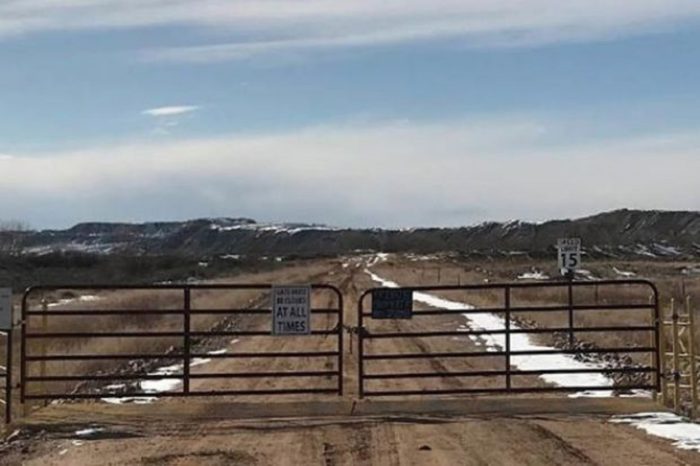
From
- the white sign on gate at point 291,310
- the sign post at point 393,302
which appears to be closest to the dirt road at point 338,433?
the white sign on gate at point 291,310

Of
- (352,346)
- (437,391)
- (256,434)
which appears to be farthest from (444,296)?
(256,434)

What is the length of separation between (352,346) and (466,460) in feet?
53.6

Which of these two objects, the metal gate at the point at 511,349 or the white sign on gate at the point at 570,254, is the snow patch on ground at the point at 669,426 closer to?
the metal gate at the point at 511,349

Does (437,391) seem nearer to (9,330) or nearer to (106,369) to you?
(9,330)

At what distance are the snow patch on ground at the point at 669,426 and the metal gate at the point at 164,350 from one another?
165 inches

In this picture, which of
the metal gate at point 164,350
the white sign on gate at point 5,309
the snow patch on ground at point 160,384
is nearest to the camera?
the white sign on gate at point 5,309

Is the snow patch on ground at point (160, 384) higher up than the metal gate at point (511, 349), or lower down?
lower down

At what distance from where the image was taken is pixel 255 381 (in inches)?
854

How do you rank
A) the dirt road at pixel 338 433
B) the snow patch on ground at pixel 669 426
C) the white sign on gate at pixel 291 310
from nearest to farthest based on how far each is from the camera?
the dirt road at pixel 338 433 < the snow patch on ground at pixel 669 426 < the white sign on gate at pixel 291 310

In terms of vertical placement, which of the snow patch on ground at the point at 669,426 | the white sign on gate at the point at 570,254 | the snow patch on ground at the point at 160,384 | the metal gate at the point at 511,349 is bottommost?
the snow patch on ground at the point at 160,384

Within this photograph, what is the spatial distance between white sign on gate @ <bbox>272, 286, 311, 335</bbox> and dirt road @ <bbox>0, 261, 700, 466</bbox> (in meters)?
1.15

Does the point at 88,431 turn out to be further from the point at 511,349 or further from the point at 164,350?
the point at 164,350

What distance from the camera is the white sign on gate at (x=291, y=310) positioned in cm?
1719

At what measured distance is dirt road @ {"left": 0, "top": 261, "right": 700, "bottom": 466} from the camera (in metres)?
12.8
